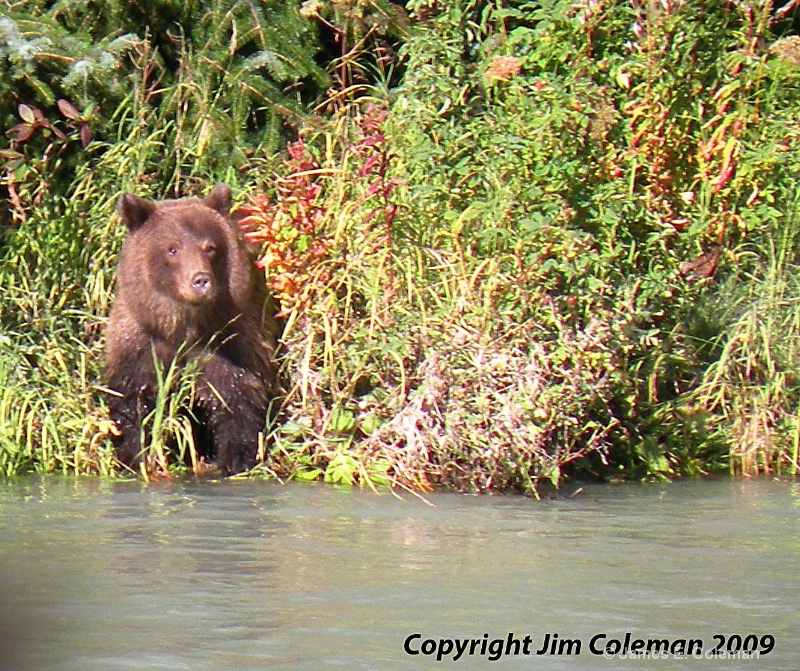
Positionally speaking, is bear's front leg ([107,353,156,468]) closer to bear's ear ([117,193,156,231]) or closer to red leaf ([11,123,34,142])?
bear's ear ([117,193,156,231])

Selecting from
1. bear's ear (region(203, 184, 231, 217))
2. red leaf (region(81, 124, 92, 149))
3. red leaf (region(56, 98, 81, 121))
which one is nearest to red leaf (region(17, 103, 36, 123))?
red leaf (region(56, 98, 81, 121))

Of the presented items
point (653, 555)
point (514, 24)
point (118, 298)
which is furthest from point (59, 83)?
point (653, 555)

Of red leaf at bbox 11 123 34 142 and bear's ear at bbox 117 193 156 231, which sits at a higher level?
red leaf at bbox 11 123 34 142

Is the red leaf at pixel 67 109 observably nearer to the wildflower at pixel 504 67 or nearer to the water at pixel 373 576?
the water at pixel 373 576

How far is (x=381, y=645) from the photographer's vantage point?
421 cm

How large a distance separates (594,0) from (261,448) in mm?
2988

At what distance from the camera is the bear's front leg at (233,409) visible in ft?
25.4

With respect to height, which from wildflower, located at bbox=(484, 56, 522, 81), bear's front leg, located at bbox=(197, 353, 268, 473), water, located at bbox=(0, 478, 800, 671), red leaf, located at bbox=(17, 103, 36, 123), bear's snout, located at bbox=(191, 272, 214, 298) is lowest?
water, located at bbox=(0, 478, 800, 671)

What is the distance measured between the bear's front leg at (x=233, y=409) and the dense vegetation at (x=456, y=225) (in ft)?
0.57

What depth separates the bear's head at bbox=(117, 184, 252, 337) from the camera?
7738mm

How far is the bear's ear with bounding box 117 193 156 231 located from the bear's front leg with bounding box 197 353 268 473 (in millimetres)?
868

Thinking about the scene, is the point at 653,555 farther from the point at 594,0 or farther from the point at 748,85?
the point at 748,85

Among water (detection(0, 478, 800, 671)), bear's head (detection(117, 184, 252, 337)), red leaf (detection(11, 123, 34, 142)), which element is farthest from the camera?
red leaf (detection(11, 123, 34, 142))

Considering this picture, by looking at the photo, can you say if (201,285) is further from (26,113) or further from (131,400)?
(26,113)
